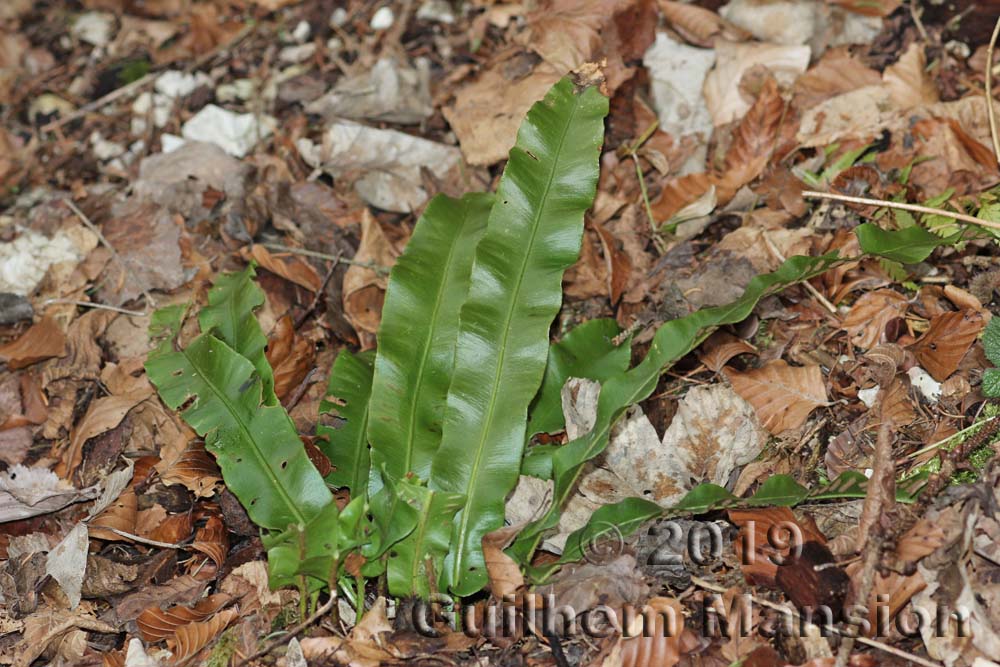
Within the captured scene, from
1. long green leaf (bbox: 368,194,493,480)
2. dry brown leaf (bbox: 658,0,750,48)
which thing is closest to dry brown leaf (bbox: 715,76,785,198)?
dry brown leaf (bbox: 658,0,750,48)

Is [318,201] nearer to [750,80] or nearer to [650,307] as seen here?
[650,307]

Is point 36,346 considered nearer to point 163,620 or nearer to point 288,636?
point 163,620

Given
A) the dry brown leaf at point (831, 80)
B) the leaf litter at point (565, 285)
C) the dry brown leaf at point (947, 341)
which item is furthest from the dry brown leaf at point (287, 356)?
the dry brown leaf at point (831, 80)

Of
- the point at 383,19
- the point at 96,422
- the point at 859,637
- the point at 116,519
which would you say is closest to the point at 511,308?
the point at 859,637

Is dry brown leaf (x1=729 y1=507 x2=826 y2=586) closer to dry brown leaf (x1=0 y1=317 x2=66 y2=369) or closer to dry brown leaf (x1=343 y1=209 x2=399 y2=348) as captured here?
dry brown leaf (x1=343 y1=209 x2=399 y2=348)

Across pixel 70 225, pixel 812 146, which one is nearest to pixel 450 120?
pixel 812 146

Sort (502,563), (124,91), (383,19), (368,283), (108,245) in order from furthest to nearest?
(124,91)
(383,19)
(108,245)
(368,283)
(502,563)
